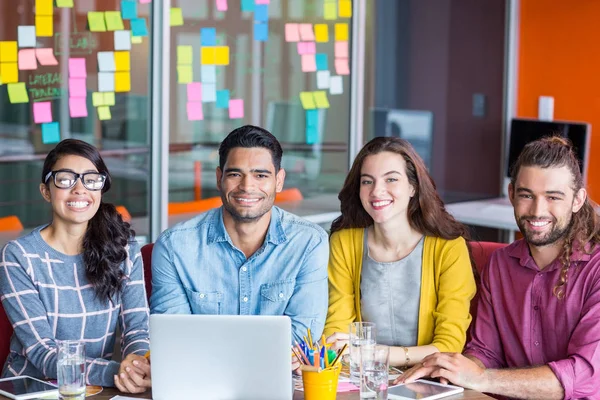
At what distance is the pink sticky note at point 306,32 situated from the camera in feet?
17.3

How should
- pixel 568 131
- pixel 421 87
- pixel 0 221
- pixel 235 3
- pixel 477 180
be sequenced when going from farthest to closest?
pixel 477 180, pixel 421 87, pixel 568 131, pixel 235 3, pixel 0 221

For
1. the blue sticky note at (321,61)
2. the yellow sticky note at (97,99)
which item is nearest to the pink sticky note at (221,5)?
the blue sticky note at (321,61)

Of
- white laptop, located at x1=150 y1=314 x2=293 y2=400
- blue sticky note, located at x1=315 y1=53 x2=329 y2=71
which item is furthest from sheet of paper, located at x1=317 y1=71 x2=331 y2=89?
white laptop, located at x1=150 y1=314 x2=293 y2=400

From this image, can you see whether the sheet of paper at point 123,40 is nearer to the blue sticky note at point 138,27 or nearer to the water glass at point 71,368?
the blue sticky note at point 138,27

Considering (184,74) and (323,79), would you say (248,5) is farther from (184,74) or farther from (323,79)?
(323,79)

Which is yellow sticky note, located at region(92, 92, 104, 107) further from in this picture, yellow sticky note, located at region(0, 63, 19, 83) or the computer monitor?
the computer monitor

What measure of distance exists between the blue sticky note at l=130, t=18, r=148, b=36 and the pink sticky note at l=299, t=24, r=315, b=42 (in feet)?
3.52

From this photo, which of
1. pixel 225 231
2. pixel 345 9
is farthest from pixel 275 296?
pixel 345 9

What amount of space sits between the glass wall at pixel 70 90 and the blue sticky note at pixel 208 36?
32 cm

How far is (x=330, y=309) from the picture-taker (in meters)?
2.97

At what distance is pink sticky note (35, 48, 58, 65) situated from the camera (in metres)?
4.18

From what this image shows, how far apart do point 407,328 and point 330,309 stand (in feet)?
0.83

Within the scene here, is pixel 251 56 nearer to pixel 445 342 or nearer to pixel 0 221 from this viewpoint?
pixel 0 221

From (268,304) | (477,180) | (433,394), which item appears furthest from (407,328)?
(477,180)
